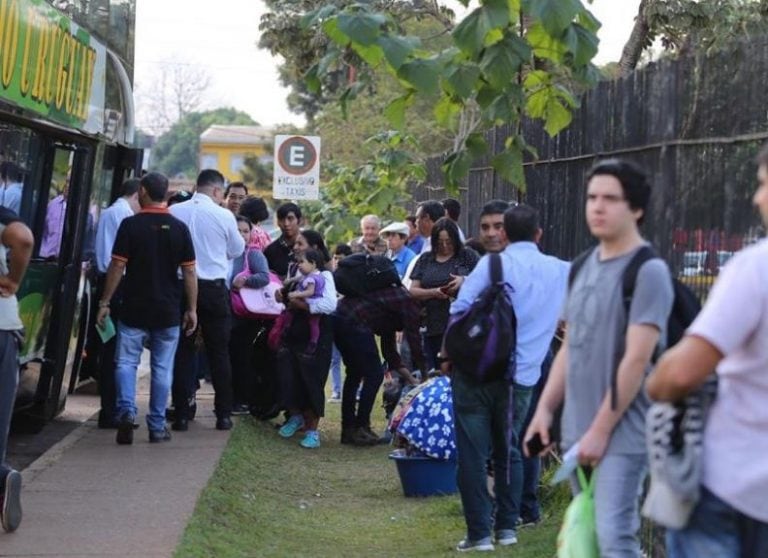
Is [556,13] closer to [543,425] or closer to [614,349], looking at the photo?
[543,425]

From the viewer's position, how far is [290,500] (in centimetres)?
1103

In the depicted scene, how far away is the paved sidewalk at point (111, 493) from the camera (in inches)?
326

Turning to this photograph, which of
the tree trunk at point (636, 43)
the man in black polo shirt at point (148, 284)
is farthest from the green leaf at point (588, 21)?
the tree trunk at point (636, 43)

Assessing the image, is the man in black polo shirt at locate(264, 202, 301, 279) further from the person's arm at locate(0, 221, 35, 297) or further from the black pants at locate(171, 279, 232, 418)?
the person's arm at locate(0, 221, 35, 297)

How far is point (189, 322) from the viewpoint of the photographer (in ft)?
40.3

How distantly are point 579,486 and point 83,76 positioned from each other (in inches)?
317

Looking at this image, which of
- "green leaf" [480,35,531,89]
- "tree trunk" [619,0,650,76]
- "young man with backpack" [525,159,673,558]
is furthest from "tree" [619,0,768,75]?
"young man with backpack" [525,159,673,558]

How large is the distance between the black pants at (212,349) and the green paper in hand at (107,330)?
Answer: 20.6 inches

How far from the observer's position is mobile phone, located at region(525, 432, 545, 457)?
244 inches

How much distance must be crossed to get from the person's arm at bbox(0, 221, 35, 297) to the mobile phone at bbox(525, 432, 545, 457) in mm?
3061

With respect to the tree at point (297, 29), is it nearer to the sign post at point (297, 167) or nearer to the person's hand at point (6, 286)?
the sign post at point (297, 167)

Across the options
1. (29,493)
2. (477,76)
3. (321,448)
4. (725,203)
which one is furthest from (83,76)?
(725,203)

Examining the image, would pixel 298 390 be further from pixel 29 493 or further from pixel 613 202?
pixel 613 202

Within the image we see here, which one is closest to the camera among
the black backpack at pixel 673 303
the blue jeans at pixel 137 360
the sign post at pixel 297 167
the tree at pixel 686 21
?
the black backpack at pixel 673 303
